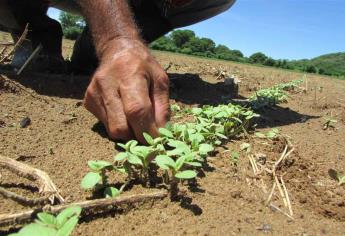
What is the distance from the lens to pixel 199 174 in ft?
4.88

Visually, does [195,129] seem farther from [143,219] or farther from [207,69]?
[207,69]

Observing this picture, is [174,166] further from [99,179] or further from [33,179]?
[33,179]

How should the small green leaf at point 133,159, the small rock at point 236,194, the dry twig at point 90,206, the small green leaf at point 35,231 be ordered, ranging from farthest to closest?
the small rock at point 236,194, the small green leaf at point 133,159, the dry twig at point 90,206, the small green leaf at point 35,231

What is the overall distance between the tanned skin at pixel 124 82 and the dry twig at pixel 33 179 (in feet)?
1.18

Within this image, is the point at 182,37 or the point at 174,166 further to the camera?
the point at 182,37

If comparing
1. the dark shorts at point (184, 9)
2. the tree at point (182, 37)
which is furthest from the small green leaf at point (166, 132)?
the tree at point (182, 37)

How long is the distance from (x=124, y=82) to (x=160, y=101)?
0.47ft

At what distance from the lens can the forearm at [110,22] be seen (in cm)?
167

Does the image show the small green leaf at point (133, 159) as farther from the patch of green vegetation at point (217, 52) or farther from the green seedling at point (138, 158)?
the patch of green vegetation at point (217, 52)

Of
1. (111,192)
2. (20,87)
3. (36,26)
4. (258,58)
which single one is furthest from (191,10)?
(258,58)

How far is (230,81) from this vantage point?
3.21m

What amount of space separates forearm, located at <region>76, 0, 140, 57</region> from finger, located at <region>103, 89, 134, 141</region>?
245 mm

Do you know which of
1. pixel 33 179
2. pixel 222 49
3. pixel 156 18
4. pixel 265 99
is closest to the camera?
pixel 33 179

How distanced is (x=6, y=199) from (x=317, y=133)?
5.12 feet
